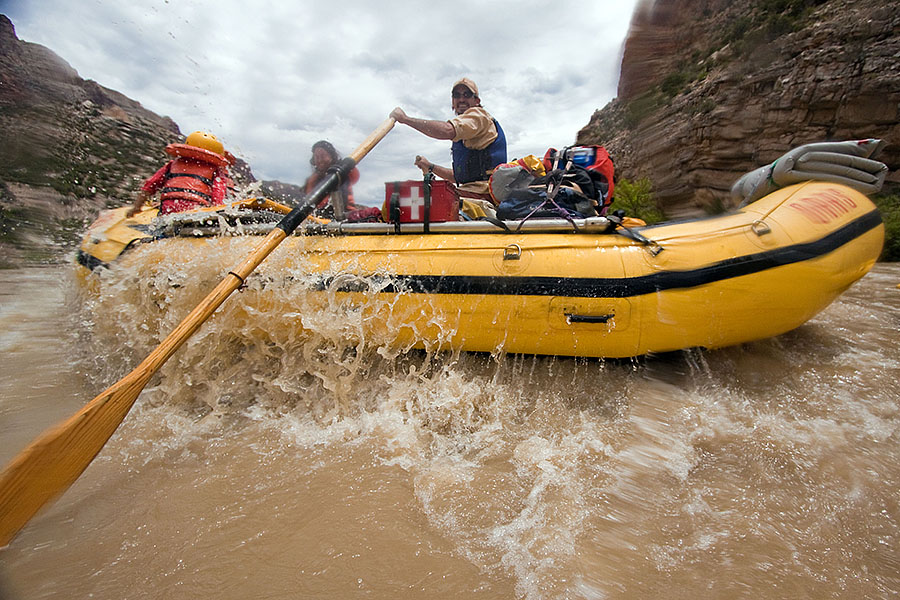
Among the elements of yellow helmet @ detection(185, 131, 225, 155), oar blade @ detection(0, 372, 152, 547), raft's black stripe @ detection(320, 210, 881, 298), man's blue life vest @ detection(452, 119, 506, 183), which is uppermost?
yellow helmet @ detection(185, 131, 225, 155)

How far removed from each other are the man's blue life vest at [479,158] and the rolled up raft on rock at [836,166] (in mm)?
2086

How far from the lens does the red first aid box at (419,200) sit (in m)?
2.72

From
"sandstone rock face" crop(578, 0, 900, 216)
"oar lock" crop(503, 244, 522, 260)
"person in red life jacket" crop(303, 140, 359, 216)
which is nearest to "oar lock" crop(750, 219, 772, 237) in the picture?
"oar lock" crop(503, 244, 522, 260)

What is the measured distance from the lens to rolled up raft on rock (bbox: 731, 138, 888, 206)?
8.31 ft

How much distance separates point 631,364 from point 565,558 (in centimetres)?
155

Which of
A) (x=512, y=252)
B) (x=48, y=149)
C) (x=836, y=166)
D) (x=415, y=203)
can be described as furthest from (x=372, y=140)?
(x=48, y=149)

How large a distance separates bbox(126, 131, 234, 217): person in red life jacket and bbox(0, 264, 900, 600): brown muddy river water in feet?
4.85

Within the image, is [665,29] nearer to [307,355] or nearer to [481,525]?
[307,355]

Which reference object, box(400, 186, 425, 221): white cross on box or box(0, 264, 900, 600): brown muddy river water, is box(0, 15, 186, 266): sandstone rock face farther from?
box(400, 186, 425, 221): white cross on box

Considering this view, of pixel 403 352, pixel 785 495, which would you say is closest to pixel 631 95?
pixel 403 352

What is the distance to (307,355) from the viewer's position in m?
2.46

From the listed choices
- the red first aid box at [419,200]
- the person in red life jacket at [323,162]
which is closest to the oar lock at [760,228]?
the red first aid box at [419,200]

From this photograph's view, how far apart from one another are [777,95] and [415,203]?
19.4 meters

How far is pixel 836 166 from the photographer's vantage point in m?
2.58
